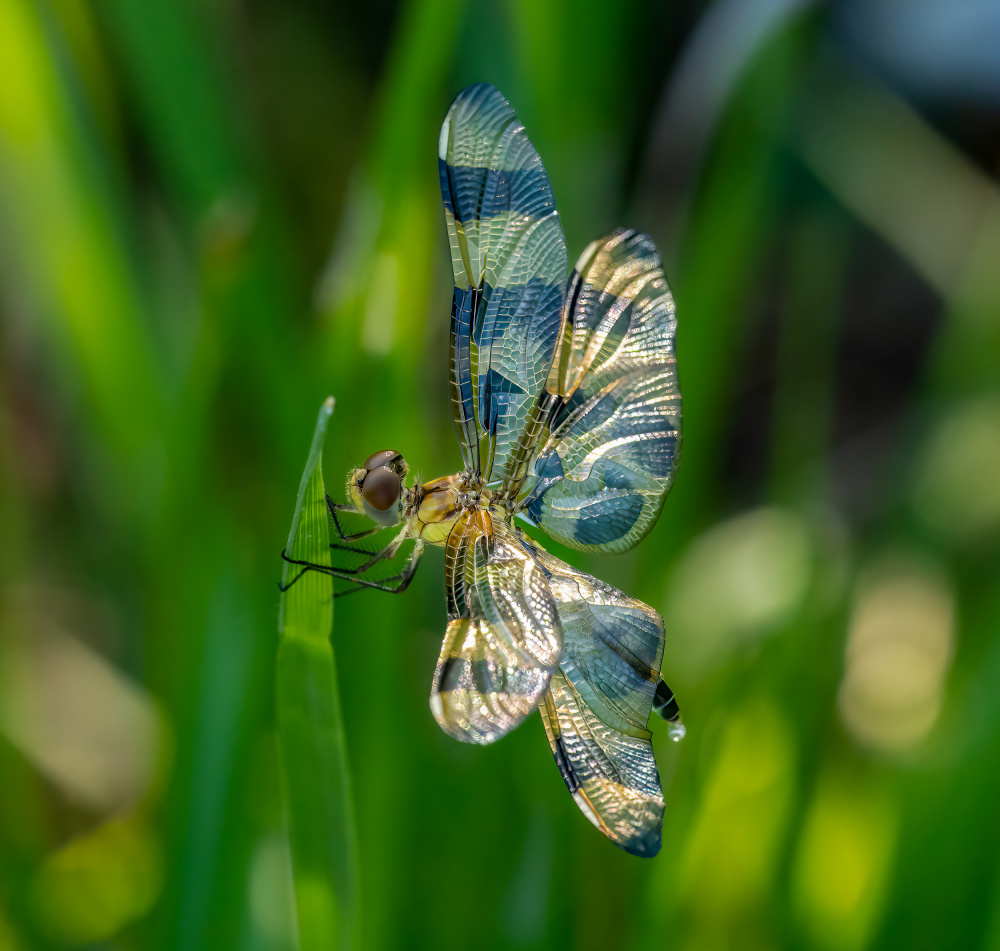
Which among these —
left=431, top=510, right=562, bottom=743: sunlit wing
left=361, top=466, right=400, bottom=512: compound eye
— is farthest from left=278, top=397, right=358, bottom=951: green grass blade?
left=361, top=466, right=400, bottom=512: compound eye

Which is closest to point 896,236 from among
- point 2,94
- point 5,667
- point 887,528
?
point 887,528

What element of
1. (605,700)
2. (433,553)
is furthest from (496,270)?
(433,553)

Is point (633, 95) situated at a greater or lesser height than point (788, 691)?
greater

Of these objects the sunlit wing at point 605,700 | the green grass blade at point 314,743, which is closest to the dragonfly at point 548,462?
the sunlit wing at point 605,700

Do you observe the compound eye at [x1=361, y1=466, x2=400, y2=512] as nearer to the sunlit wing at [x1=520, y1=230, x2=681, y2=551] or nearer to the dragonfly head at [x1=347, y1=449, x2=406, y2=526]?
the dragonfly head at [x1=347, y1=449, x2=406, y2=526]

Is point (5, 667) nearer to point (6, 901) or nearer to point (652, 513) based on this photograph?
point (6, 901)

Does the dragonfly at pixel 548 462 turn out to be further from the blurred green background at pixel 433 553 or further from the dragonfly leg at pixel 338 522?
the blurred green background at pixel 433 553
